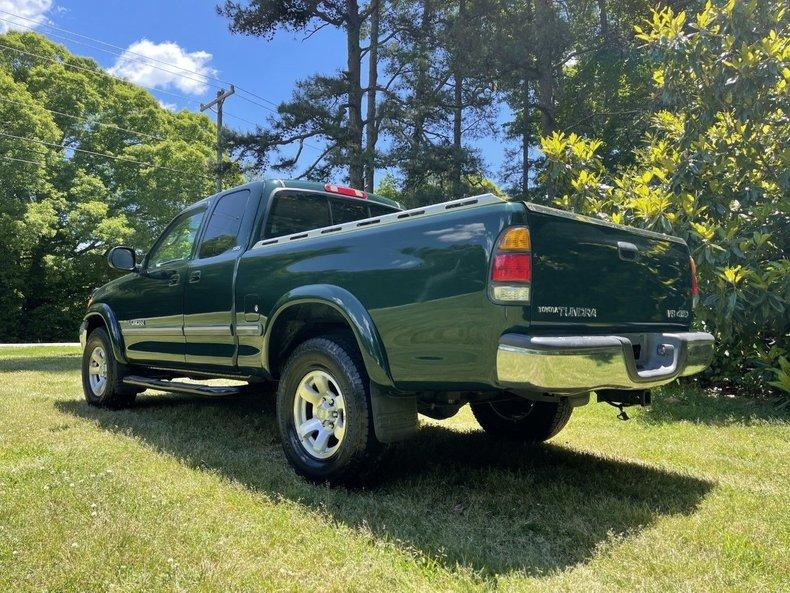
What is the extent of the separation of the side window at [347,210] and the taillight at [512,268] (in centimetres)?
241

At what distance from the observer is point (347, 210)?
5.16m

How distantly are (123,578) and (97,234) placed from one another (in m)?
23.9

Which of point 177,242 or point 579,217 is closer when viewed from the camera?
point 579,217

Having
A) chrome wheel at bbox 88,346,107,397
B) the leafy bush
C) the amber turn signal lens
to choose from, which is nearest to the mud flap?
the amber turn signal lens

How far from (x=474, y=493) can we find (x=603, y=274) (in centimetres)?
142

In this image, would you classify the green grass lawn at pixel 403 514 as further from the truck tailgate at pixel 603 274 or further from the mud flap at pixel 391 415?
the truck tailgate at pixel 603 274

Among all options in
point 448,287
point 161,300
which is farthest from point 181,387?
point 448,287

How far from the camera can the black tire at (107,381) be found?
6.02m

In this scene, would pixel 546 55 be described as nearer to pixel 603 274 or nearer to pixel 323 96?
pixel 323 96

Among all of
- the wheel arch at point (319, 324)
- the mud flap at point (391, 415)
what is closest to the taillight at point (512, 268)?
the wheel arch at point (319, 324)

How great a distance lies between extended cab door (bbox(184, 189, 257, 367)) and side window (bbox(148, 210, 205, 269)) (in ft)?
0.87

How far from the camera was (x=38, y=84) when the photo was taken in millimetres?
24453

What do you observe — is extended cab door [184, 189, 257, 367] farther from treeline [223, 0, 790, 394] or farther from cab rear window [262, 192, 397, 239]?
treeline [223, 0, 790, 394]

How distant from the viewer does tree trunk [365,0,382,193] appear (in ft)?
49.0
